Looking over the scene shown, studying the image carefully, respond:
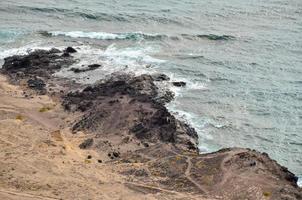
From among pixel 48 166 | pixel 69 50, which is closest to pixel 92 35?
pixel 69 50

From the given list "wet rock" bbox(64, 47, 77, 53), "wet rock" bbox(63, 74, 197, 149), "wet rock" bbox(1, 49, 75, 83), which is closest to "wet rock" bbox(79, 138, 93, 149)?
"wet rock" bbox(63, 74, 197, 149)

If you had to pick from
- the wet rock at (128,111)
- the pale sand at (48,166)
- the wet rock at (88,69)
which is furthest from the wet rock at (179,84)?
the pale sand at (48,166)

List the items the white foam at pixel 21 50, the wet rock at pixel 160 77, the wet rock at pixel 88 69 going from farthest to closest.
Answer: the white foam at pixel 21 50
the wet rock at pixel 88 69
the wet rock at pixel 160 77

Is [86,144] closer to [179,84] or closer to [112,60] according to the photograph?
[179,84]

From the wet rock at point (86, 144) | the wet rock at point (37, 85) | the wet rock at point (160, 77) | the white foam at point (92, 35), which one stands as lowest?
the wet rock at point (86, 144)

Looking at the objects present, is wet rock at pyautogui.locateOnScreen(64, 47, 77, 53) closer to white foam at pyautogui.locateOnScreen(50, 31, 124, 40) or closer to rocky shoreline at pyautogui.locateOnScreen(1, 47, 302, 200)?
rocky shoreline at pyautogui.locateOnScreen(1, 47, 302, 200)

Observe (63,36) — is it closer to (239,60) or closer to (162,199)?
(239,60)

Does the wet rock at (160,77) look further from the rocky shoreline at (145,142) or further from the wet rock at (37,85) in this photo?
the wet rock at (37,85)

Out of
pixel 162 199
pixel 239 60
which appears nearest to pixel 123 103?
pixel 162 199
